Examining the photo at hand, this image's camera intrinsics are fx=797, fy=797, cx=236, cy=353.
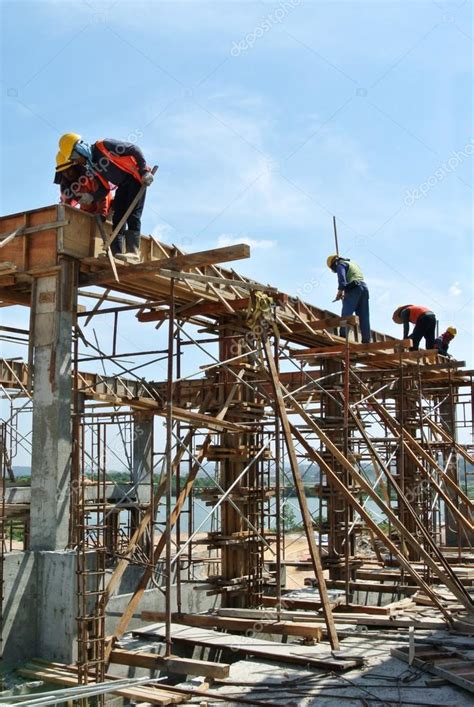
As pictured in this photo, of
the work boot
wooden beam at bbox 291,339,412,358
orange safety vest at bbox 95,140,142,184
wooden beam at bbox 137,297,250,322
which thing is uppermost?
orange safety vest at bbox 95,140,142,184

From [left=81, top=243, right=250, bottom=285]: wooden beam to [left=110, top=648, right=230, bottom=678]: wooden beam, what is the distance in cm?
486

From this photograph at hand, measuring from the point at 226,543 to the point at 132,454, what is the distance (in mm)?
10337

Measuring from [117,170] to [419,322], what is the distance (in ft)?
37.0

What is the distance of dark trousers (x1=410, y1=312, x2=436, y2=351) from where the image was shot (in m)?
20.4

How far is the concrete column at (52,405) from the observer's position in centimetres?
1045

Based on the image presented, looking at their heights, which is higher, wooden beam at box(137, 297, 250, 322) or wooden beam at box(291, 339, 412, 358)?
wooden beam at box(137, 297, 250, 322)

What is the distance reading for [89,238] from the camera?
452 inches

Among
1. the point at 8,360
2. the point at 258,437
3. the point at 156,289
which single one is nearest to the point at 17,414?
the point at 8,360

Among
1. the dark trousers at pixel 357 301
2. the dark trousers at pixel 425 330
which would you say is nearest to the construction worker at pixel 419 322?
the dark trousers at pixel 425 330

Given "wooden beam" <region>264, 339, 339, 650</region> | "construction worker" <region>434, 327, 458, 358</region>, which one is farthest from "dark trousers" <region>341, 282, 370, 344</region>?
Answer: "wooden beam" <region>264, 339, 339, 650</region>

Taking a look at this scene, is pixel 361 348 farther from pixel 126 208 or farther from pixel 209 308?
pixel 126 208

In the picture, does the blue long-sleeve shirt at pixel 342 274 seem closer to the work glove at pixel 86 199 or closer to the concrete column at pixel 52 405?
the work glove at pixel 86 199

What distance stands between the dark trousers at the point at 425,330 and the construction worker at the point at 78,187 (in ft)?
36.0

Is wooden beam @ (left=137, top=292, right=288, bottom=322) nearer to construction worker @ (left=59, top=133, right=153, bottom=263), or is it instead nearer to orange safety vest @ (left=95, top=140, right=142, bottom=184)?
construction worker @ (left=59, top=133, right=153, bottom=263)
